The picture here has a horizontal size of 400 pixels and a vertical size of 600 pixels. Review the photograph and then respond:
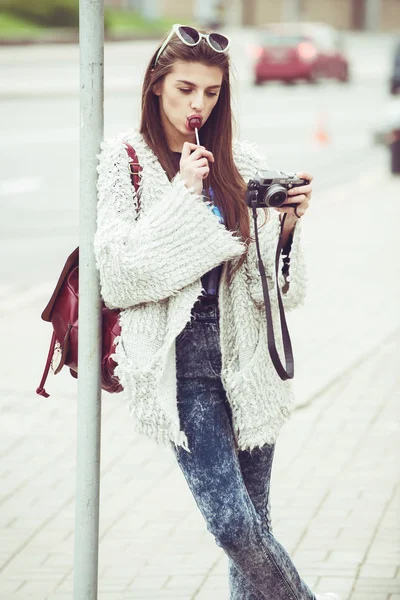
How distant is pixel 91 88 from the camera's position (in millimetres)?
3000

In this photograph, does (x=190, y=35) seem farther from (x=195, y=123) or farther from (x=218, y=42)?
(x=195, y=123)

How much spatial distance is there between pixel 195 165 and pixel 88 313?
0.46m

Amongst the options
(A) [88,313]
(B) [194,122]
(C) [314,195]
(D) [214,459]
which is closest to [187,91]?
(B) [194,122]

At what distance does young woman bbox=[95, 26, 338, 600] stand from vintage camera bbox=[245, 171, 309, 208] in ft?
0.26

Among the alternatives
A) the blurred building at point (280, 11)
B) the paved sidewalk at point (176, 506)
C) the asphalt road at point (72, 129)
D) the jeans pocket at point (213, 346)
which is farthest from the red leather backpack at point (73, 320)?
the blurred building at point (280, 11)

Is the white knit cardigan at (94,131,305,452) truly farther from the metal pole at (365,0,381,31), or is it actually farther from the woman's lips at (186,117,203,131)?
the metal pole at (365,0,381,31)

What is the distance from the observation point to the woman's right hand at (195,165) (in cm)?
303

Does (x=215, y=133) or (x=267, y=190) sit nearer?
(x=267, y=190)

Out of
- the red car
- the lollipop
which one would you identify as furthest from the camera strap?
the red car

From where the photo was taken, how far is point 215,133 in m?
3.31

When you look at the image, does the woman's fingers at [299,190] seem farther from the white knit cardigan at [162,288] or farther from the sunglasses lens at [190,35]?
the sunglasses lens at [190,35]

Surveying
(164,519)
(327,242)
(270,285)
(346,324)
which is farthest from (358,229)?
(270,285)

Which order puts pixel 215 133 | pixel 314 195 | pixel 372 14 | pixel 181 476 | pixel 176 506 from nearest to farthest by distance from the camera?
1. pixel 215 133
2. pixel 176 506
3. pixel 181 476
4. pixel 314 195
5. pixel 372 14

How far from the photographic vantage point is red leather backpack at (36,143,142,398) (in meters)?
3.15
